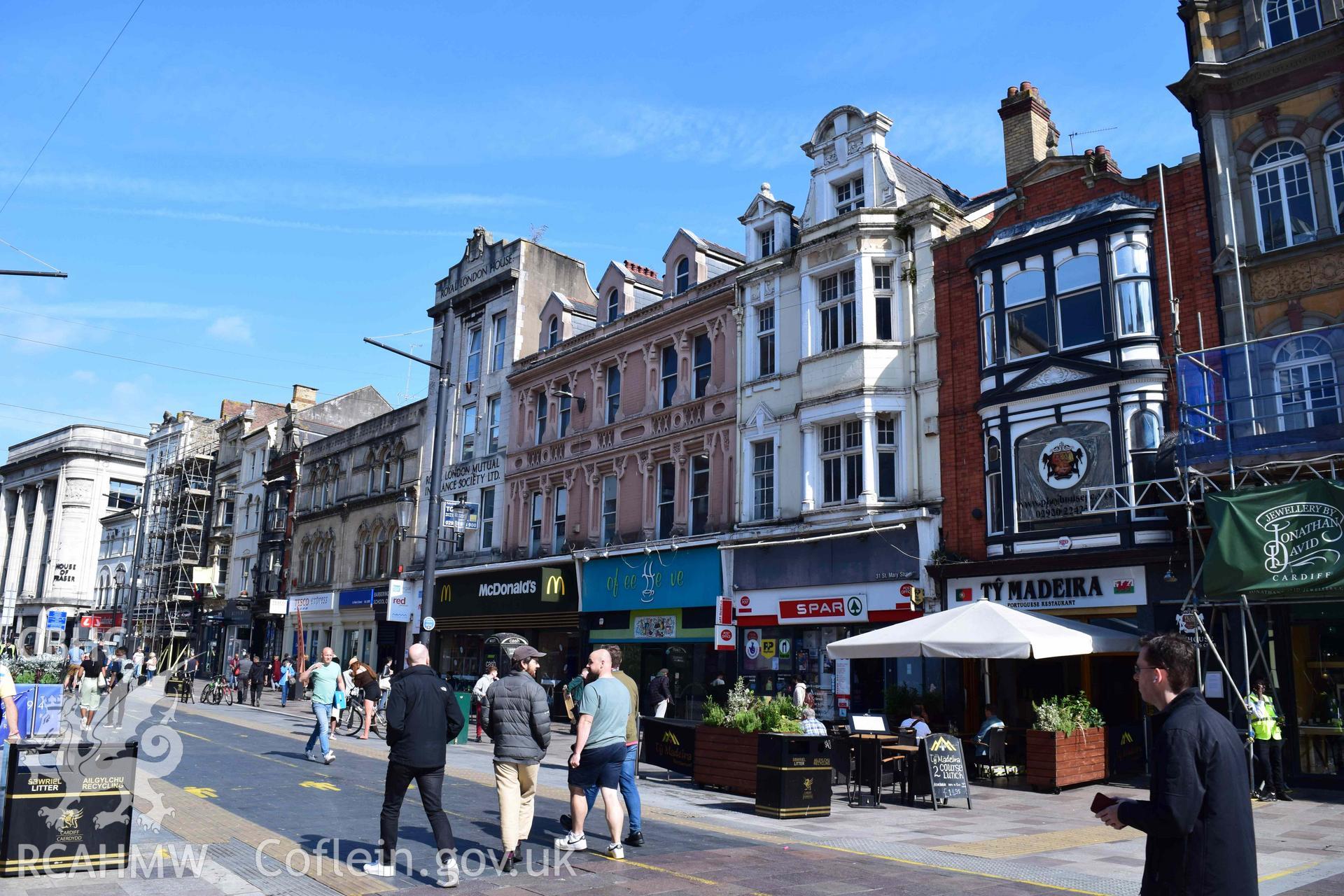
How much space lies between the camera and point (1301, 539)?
14156mm

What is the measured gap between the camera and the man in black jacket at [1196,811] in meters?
3.83

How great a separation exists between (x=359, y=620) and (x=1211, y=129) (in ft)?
112

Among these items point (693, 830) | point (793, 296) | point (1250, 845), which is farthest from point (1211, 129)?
point (1250, 845)

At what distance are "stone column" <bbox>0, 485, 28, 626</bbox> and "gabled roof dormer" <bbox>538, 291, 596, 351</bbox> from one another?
6344 cm

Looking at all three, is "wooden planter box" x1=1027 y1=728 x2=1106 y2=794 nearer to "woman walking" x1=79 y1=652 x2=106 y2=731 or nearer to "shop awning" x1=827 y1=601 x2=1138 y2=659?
"shop awning" x1=827 y1=601 x2=1138 y2=659

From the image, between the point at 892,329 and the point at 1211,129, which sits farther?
the point at 892,329

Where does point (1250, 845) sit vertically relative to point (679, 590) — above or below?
below

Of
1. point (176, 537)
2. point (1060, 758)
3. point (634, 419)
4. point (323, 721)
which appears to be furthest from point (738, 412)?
point (176, 537)

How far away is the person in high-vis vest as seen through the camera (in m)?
14.0

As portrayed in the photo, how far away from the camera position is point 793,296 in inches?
979

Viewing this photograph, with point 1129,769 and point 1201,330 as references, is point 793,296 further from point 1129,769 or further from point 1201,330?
point 1129,769

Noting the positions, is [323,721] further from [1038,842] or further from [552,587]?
[552,587]

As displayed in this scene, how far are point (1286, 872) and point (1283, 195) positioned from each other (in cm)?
1270

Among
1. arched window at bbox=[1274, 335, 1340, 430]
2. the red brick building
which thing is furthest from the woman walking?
arched window at bbox=[1274, 335, 1340, 430]
